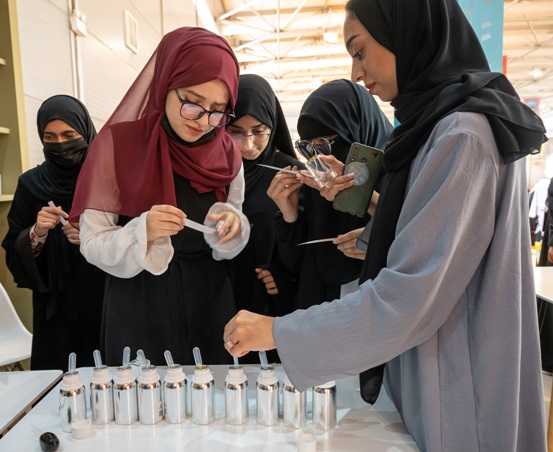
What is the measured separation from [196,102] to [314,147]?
1.25 feet

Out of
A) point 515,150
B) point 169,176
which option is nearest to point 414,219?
point 515,150

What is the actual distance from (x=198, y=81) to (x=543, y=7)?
25.7 feet

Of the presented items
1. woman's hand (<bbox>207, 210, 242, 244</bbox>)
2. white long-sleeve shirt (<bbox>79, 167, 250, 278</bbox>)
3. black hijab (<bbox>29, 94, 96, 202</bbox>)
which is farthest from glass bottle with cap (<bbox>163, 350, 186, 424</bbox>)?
black hijab (<bbox>29, 94, 96, 202</bbox>)

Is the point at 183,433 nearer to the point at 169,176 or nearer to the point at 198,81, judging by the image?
the point at 169,176

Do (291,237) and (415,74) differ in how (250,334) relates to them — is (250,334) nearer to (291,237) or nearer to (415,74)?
(415,74)

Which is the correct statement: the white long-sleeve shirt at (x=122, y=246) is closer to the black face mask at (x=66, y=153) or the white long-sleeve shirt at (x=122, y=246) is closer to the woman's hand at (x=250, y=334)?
the woman's hand at (x=250, y=334)

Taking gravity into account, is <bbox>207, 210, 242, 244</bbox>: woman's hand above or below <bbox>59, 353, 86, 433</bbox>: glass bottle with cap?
above

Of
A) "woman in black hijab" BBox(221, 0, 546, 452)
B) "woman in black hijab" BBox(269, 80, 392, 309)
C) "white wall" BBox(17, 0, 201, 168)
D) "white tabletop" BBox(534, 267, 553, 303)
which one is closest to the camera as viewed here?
"woman in black hijab" BBox(221, 0, 546, 452)

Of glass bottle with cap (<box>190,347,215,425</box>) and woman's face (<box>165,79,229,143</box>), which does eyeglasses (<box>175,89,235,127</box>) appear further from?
glass bottle with cap (<box>190,347,215,425</box>)

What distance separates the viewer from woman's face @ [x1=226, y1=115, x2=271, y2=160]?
1818 millimetres

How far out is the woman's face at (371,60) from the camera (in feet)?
3.12

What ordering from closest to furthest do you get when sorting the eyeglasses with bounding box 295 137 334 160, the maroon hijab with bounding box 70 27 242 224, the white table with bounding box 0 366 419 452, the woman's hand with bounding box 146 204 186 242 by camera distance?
1. the white table with bounding box 0 366 419 452
2. the woman's hand with bounding box 146 204 186 242
3. the maroon hijab with bounding box 70 27 242 224
4. the eyeglasses with bounding box 295 137 334 160

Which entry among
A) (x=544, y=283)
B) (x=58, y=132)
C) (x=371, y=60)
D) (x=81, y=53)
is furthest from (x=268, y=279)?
(x=81, y=53)

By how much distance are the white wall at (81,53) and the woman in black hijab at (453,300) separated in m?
2.18
